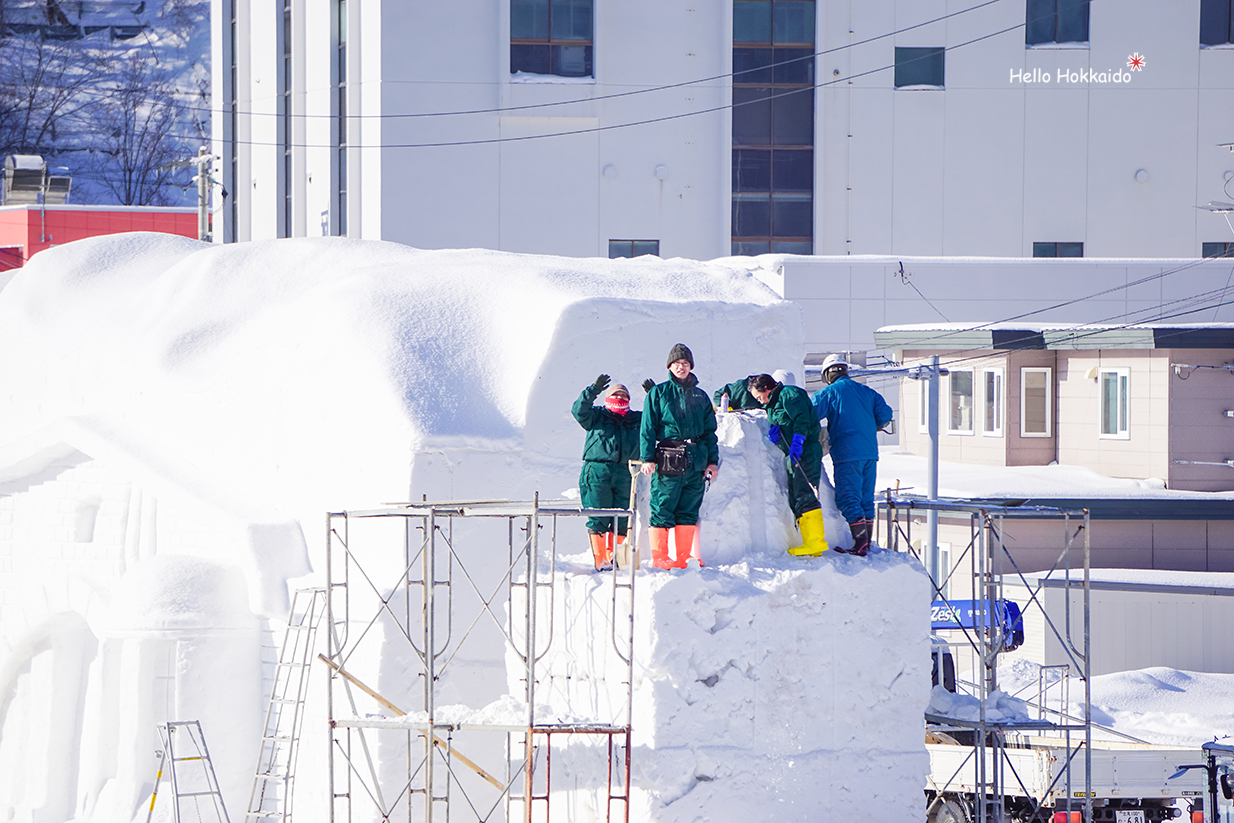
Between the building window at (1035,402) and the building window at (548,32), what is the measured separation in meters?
14.7

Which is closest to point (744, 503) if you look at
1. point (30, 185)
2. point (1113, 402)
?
point (1113, 402)

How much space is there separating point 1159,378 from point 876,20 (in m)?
14.6

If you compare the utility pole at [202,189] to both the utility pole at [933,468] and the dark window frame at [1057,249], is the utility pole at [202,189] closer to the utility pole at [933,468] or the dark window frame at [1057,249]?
the utility pole at [933,468]

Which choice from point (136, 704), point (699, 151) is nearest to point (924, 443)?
point (699, 151)

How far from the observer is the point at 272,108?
3909cm

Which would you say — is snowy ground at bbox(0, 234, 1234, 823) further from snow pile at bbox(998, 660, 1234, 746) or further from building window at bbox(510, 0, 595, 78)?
building window at bbox(510, 0, 595, 78)

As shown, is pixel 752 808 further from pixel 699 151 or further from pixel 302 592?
pixel 699 151

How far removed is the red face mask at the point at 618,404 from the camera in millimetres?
10523

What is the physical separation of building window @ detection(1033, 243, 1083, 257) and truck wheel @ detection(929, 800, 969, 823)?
A: 76.7 ft

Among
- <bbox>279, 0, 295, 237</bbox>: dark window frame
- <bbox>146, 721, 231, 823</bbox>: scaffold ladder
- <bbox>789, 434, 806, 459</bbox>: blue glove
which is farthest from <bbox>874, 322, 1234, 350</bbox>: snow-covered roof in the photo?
<bbox>279, 0, 295, 237</bbox>: dark window frame

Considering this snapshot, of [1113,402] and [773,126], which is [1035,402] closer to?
[1113,402]

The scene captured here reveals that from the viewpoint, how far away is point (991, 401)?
26375 mm

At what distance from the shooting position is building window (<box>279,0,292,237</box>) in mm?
38750

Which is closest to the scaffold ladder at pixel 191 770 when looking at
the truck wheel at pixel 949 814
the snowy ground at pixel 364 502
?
the snowy ground at pixel 364 502
